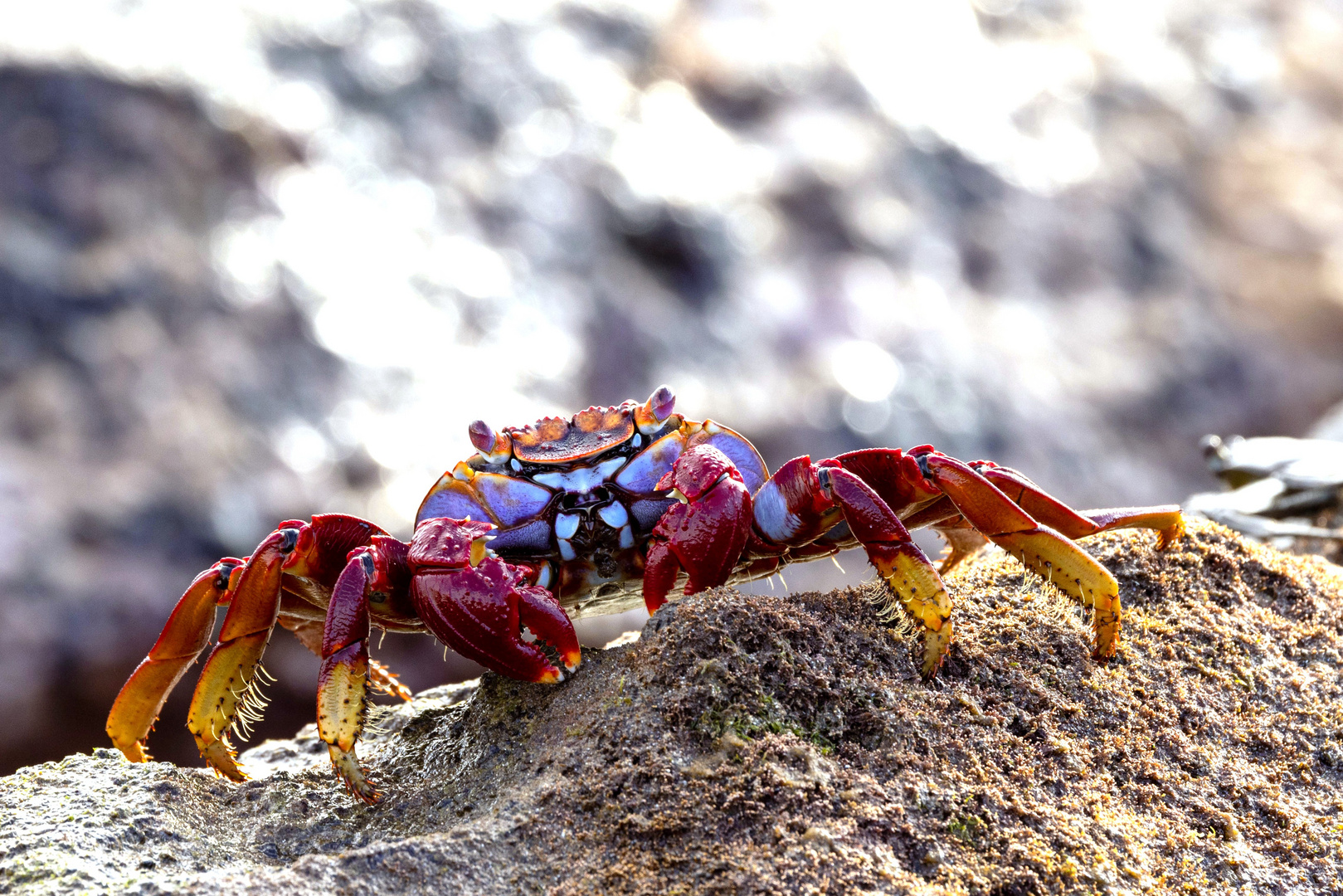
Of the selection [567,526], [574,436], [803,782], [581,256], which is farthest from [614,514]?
[581,256]

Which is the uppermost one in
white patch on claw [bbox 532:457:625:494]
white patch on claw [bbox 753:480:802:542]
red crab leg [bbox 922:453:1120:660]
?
white patch on claw [bbox 532:457:625:494]

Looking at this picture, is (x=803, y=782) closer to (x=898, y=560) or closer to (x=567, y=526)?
(x=898, y=560)

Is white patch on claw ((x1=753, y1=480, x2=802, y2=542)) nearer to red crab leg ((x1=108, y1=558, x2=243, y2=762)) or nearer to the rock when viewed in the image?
the rock

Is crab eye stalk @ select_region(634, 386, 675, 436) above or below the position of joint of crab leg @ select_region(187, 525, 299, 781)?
above

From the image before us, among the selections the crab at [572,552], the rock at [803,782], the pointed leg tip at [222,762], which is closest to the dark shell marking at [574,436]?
the crab at [572,552]

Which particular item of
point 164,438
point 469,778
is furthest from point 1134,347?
point 469,778

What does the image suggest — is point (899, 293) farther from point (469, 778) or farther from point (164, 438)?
point (469, 778)

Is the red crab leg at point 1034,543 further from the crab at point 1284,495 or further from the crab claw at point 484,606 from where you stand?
the crab at point 1284,495

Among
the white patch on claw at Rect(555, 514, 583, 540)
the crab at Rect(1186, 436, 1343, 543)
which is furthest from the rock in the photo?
the crab at Rect(1186, 436, 1343, 543)

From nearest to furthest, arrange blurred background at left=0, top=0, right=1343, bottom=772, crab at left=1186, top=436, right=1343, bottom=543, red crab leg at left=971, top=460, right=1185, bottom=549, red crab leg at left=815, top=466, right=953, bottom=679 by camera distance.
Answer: red crab leg at left=815, top=466, right=953, bottom=679, red crab leg at left=971, top=460, right=1185, bottom=549, crab at left=1186, top=436, right=1343, bottom=543, blurred background at left=0, top=0, right=1343, bottom=772
